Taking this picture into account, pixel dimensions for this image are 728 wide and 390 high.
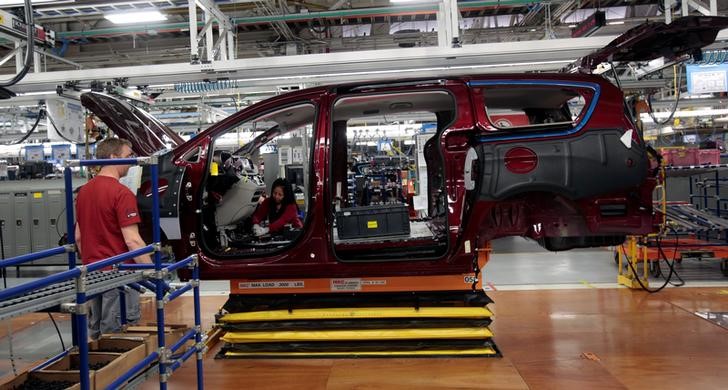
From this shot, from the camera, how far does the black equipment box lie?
357cm

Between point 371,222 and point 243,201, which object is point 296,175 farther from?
point 371,222

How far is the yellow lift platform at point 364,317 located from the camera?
338 cm

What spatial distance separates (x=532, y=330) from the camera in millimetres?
4125

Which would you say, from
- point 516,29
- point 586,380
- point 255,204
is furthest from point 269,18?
point 586,380

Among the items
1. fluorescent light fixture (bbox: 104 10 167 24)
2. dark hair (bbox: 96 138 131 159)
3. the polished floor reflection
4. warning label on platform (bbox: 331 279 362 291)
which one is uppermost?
fluorescent light fixture (bbox: 104 10 167 24)

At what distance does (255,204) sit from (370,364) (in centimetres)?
180

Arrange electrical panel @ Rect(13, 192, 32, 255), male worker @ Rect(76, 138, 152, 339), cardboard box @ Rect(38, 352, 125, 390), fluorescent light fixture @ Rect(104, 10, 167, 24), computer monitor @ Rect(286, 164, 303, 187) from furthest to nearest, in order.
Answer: computer monitor @ Rect(286, 164, 303, 187), electrical panel @ Rect(13, 192, 32, 255), fluorescent light fixture @ Rect(104, 10, 167, 24), male worker @ Rect(76, 138, 152, 339), cardboard box @ Rect(38, 352, 125, 390)

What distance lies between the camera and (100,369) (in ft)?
6.67

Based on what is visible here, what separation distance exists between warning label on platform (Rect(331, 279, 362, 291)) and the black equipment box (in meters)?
0.33

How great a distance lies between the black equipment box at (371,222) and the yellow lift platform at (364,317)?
349 mm

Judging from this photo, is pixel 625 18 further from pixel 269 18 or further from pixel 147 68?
pixel 147 68

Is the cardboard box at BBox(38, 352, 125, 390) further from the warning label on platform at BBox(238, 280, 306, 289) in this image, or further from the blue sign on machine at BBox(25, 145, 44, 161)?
the blue sign on machine at BBox(25, 145, 44, 161)

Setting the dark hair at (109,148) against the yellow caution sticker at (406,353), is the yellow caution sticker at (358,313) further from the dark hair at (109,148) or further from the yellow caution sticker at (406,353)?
the dark hair at (109,148)

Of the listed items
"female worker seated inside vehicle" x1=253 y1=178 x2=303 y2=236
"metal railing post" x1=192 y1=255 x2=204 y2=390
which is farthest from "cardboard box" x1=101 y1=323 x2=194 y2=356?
"female worker seated inside vehicle" x1=253 y1=178 x2=303 y2=236
